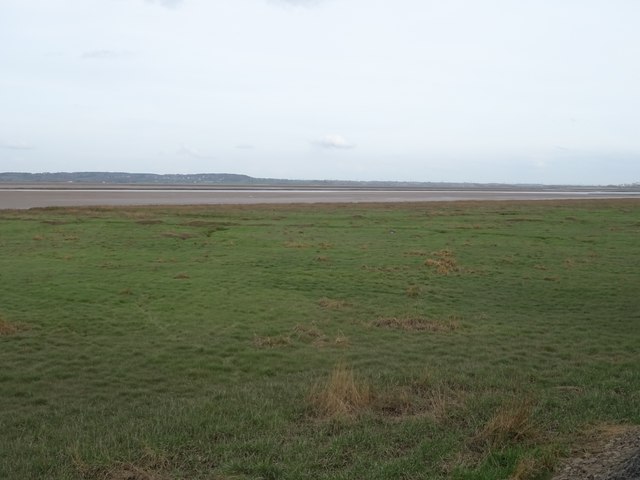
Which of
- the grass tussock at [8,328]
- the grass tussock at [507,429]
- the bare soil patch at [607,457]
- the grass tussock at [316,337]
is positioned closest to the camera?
the bare soil patch at [607,457]

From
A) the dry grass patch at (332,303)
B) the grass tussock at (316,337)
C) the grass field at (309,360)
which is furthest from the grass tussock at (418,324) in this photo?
the dry grass patch at (332,303)

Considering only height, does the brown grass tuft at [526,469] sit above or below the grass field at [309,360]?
above

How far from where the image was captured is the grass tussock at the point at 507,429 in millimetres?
6297

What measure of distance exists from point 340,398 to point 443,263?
48.3 ft

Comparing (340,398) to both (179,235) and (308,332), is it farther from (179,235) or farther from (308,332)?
(179,235)

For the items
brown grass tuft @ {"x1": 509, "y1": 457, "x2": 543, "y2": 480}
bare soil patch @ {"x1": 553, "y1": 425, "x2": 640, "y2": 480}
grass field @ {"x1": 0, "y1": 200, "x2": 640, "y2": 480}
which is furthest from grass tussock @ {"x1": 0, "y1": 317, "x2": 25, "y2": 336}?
bare soil patch @ {"x1": 553, "y1": 425, "x2": 640, "y2": 480}

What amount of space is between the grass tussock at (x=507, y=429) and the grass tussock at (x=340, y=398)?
165 cm

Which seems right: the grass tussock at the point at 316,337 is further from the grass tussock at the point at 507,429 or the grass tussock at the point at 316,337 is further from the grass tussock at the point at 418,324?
the grass tussock at the point at 507,429

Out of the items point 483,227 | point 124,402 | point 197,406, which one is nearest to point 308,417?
point 197,406

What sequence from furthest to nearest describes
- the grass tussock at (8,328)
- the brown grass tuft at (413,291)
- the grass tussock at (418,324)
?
the brown grass tuft at (413,291) < the grass tussock at (418,324) < the grass tussock at (8,328)

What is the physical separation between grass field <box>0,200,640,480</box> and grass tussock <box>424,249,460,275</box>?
10 cm

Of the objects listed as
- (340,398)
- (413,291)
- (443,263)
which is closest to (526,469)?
(340,398)

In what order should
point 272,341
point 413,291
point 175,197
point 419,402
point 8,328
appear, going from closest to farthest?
point 419,402, point 272,341, point 8,328, point 413,291, point 175,197

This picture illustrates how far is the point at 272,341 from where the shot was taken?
12.1 m
